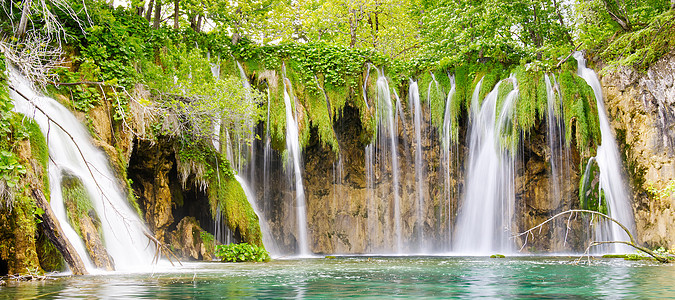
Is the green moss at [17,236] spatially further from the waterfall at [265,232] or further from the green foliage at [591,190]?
the green foliage at [591,190]

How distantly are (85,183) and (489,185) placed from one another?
13.0 m

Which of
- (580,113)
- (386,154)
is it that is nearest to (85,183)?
(386,154)

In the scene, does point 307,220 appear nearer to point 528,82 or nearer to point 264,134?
point 264,134

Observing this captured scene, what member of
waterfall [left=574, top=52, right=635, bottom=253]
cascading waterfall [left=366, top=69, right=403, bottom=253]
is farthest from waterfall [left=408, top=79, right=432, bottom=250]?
waterfall [left=574, top=52, right=635, bottom=253]

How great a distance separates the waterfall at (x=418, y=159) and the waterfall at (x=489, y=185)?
5.85 ft

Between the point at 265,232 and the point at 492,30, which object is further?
the point at 492,30

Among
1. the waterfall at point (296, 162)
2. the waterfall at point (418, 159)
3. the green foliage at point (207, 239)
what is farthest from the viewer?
the waterfall at point (418, 159)

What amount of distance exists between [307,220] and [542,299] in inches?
Answer: 608

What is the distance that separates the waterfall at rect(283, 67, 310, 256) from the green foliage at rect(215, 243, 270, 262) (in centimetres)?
444

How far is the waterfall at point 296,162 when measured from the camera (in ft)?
55.8

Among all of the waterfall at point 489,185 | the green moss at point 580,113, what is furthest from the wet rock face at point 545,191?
the waterfall at point 489,185

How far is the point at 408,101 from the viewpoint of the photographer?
19719mm

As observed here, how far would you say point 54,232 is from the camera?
738cm

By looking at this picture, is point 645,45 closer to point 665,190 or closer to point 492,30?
point 492,30
